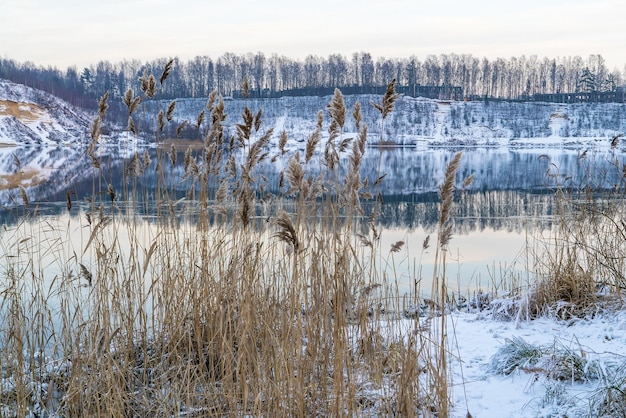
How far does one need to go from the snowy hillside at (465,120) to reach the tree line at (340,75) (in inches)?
404

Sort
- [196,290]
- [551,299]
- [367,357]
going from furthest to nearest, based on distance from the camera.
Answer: [551,299] < [196,290] < [367,357]

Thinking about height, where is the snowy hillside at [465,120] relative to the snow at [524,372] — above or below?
above

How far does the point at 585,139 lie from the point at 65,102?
204 feet

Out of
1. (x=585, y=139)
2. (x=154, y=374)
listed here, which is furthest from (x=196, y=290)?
Result: (x=585, y=139)

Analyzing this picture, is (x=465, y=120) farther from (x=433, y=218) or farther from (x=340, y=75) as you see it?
(x=433, y=218)

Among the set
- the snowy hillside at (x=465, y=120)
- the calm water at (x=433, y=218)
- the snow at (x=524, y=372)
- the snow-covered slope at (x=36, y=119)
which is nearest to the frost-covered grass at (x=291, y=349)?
the snow at (x=524, y=372)

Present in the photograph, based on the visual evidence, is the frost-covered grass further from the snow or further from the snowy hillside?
the snowy hillside

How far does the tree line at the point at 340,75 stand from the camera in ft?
286

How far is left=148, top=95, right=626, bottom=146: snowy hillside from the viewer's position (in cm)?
6159

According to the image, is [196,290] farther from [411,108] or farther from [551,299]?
[411,108]

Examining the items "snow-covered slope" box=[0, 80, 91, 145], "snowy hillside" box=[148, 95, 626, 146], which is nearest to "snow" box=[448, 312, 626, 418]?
"snow-covered slope" box=[0, 80, 91, 145]

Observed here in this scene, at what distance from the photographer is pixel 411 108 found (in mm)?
72312

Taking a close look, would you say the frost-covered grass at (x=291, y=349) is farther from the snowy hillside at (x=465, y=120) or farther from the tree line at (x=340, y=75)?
the tree line at (x=340, y=75)

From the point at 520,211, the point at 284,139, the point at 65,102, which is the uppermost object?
the point at 65,102
